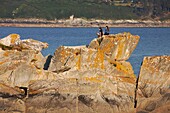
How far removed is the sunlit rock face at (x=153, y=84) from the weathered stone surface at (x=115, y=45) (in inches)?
45.7

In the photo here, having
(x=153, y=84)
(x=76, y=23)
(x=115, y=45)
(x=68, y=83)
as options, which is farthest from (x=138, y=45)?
(x=76, y=23)

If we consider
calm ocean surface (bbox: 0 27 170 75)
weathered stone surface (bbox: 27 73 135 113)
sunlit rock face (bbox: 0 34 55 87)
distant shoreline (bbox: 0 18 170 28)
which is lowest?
distant shoreline (bbox: 0 18 170 28)

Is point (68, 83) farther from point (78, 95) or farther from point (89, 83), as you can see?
point (89, 83)

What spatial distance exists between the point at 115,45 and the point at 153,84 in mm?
1828

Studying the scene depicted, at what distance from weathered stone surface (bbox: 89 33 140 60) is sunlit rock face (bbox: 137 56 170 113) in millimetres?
1161

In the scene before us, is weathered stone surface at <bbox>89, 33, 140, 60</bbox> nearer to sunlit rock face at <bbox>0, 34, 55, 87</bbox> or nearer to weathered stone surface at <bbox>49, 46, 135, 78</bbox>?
weathered stone surface at <bbox>49, 46, 135, 78</bbox>

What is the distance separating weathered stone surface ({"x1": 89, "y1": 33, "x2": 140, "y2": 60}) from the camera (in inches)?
771

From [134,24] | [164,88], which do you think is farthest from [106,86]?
[134,24]

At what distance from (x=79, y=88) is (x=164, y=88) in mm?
2668

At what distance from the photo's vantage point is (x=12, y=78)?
1825 centimetres

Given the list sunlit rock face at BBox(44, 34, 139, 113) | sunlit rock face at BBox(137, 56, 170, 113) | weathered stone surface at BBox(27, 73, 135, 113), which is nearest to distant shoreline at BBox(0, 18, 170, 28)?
sunlit rock face at BBox(137, 56, 170, 113)

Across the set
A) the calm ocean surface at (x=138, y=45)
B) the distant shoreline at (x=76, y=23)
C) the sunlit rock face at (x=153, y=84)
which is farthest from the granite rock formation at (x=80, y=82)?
the distant shoreline at (x=76, y=23)

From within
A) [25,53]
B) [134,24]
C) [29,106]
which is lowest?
[134,24]

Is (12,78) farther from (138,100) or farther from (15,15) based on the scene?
(15,15)
